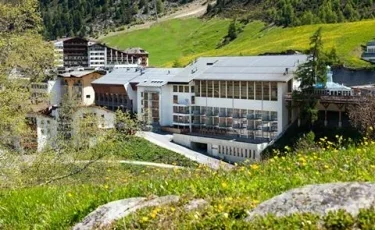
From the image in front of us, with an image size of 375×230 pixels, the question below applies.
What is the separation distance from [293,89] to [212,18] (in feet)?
323

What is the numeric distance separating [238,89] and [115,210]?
53.1 metres

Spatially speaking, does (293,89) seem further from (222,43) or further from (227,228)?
(222,43)

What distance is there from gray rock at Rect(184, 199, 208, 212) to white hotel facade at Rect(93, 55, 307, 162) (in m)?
46.8

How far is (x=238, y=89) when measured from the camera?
193 ft

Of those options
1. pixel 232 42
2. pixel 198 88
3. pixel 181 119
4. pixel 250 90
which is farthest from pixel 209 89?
pixel 232 42

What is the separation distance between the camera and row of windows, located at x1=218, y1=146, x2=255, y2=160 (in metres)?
53.3

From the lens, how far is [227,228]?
500cm

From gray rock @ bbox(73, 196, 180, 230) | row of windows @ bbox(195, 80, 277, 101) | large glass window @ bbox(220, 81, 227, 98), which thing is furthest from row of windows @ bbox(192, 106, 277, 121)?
gray rock @ bbox(73, 196, 180, 230)

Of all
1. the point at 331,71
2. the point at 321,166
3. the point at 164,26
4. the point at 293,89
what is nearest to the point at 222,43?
the point at 164,26

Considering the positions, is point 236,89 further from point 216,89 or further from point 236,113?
point 216,89

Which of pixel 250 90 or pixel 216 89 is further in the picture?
pixel 216 89

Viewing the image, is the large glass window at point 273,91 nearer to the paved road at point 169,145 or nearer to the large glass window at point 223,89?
the large glass window at point 223,89

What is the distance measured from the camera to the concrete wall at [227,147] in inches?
2099

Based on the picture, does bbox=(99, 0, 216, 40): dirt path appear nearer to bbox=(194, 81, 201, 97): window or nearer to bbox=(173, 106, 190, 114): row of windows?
bbox=(173, 106, 190, 114): row of windows
